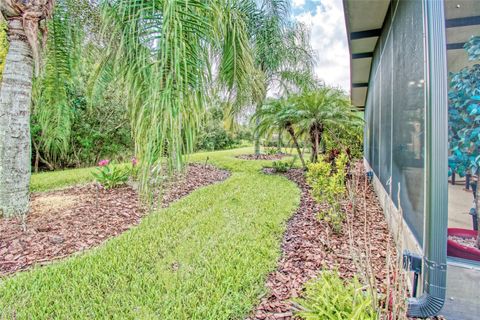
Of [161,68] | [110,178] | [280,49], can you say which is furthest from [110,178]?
[280,49]

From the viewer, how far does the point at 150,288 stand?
1.95m

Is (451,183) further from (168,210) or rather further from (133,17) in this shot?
(168,210)

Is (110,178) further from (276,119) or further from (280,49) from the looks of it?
(280,49)

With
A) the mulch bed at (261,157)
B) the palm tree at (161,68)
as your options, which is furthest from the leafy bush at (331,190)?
the mulch bed at (261,157)

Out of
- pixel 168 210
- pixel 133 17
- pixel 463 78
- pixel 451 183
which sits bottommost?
pixel 168 210

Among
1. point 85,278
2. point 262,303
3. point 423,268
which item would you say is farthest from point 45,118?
point 423,268

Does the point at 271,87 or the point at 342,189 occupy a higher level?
the point at 271,87

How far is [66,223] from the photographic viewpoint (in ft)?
10.5

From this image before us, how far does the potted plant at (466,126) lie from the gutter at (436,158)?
1.12 feet

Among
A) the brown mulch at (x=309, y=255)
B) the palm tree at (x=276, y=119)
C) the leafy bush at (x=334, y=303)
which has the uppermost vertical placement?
the palm tree at (x=276, y=119)

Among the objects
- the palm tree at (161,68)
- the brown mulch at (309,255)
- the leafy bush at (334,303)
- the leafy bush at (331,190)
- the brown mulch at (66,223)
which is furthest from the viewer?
the leafy bush at (331,190)

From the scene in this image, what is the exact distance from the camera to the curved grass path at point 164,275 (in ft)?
5.66

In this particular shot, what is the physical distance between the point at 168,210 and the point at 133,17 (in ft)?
9.84

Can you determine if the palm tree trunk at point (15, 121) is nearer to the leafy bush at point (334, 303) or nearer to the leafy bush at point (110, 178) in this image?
the leafy bush at point (110, 178)
